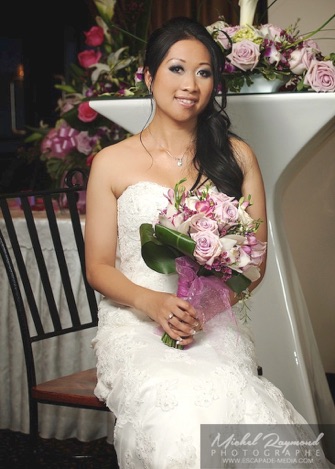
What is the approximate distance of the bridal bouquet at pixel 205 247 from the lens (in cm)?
208

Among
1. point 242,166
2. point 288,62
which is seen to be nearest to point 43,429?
point 242,166

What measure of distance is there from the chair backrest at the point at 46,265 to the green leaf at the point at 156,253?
59 cm

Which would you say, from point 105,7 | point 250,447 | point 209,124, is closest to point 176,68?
point 209,124

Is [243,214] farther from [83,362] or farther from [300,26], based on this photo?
[300,26]

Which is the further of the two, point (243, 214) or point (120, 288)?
point (120, 288)

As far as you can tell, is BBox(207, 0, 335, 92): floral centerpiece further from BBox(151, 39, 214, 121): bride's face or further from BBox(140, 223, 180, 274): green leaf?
BBox(140, 223, 180, 274): green leaf

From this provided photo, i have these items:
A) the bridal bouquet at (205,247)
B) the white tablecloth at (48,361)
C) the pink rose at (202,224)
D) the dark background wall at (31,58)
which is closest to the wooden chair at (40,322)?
the bridal bouquet at (205,247)

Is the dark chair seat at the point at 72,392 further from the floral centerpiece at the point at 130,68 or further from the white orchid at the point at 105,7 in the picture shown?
the white orchid at the point at 105,7

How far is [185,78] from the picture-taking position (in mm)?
2568

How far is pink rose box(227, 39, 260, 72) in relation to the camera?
2916mm

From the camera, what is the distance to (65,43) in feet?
21.7

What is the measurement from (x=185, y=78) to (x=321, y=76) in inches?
23.1

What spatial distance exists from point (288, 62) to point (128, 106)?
576mm

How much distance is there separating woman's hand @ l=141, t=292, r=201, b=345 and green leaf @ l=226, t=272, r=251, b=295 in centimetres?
11
